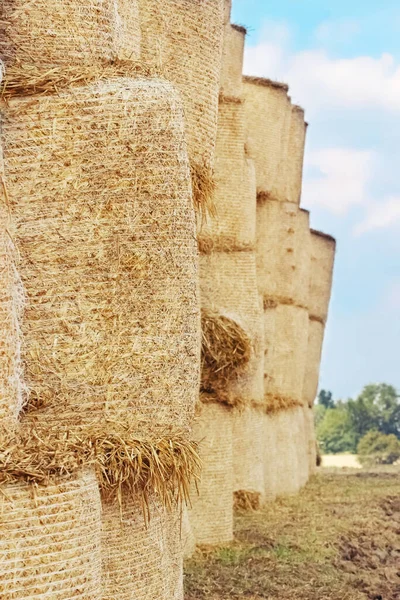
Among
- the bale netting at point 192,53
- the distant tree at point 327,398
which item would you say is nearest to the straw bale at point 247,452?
the bale netting at point 192,53

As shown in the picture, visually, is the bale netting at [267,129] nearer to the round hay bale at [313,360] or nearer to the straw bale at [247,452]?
the straw bale at [247,452]

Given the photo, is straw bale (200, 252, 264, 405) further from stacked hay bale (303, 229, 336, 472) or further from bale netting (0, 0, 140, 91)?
stacked hay bale (303, 229, 336, 472)

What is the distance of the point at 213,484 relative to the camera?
1042 centimetres

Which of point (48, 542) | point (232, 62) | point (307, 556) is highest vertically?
point (232, 62)

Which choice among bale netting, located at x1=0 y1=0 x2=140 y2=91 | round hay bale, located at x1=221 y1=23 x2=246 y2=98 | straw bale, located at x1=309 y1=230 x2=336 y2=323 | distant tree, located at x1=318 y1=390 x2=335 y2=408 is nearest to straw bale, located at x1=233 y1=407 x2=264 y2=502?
round hay bale, located at x1=221 y1=23 x2=246 y2=98

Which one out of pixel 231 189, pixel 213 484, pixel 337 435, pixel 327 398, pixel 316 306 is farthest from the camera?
pixel 327 398

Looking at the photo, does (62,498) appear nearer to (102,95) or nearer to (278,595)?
(102,95)

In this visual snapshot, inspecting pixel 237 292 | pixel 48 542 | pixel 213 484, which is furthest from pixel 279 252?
pixel 48 542

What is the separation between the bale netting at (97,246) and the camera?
15.9 feet

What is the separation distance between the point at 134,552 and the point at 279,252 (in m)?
10.4

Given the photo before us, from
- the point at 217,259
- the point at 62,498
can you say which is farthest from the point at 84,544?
the point at 217,259

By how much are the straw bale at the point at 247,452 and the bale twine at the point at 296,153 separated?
469 centimetres

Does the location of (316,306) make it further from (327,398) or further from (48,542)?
(327,398)

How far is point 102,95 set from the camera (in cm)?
498
